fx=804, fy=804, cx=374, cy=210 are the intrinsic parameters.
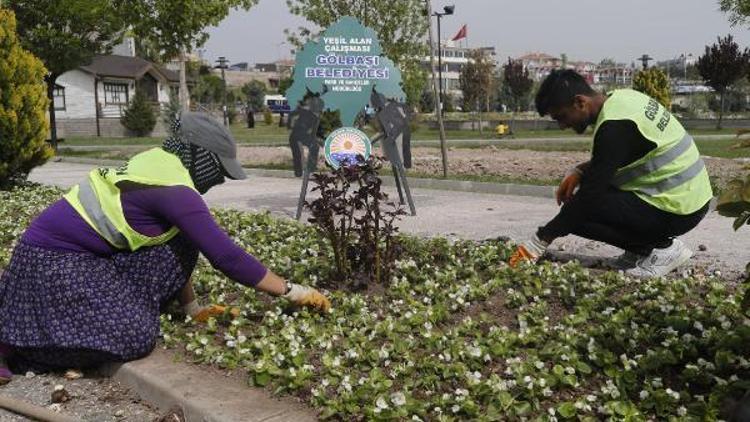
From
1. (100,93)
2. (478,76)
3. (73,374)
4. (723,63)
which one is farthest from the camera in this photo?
(100,93)

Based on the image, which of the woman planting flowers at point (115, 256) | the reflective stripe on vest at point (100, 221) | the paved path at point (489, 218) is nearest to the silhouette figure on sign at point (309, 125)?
the paved path at point (489, 218)

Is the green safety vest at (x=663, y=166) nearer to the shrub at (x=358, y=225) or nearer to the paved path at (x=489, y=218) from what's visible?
the paved path at (x=489, y=218)

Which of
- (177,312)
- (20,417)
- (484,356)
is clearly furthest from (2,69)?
(484,356)

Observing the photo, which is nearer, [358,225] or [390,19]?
[358,225]

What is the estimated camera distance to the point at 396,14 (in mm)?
21281

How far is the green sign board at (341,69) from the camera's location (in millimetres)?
8578

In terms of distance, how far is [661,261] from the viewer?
16.7ft

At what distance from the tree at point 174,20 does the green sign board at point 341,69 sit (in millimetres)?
15042

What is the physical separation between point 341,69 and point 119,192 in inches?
200

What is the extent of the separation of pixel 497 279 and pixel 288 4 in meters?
19.2

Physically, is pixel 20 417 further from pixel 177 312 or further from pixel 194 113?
pixel 194 113

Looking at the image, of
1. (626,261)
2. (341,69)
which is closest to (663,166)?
(626,261)

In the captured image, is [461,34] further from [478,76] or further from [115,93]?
[115,93]

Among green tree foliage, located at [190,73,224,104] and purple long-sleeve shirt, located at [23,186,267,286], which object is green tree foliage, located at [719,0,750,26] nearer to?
purple long-sleeve shirt, located at [23,186,267,286]
